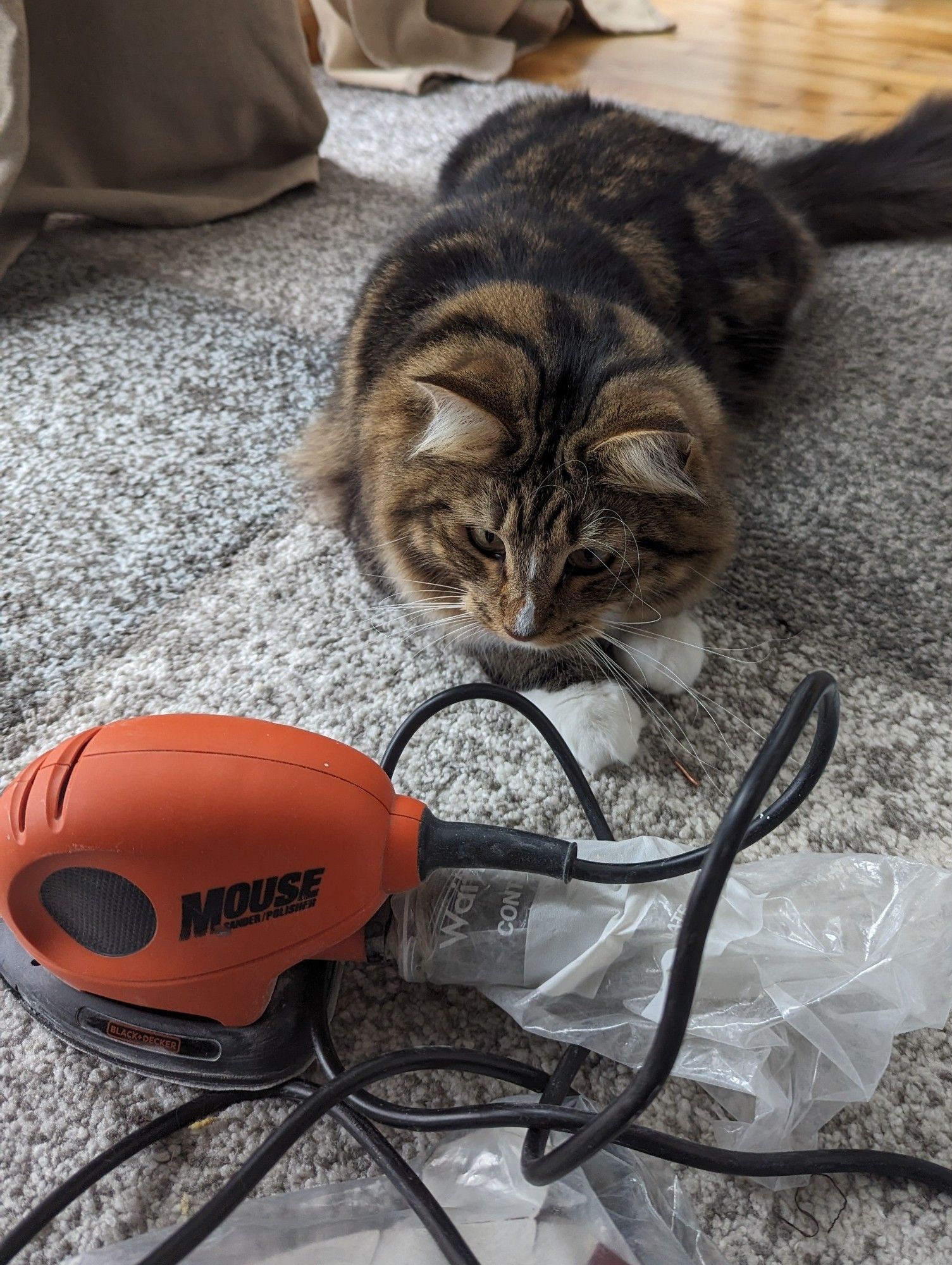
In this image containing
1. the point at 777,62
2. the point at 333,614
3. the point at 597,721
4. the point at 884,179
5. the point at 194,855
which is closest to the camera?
the point at 194,855

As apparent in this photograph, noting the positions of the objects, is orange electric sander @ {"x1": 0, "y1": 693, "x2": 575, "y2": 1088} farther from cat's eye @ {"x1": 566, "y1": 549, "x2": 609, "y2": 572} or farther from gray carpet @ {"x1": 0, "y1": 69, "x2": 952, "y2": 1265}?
cat's eye @ {"x1": 566, "y1": 549, "x2": 609, "y2": 572}

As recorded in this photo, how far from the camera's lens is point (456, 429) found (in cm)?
81

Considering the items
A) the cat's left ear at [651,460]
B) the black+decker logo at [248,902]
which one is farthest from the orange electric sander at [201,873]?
the cat's left ear at [651,460]

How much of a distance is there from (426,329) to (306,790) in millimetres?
557

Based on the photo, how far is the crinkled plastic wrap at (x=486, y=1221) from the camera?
0.60 metres

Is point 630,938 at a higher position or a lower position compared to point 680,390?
lower

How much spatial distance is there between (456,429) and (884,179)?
139cm

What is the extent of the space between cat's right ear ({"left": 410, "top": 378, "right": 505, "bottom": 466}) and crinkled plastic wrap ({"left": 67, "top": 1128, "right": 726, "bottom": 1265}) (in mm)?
580

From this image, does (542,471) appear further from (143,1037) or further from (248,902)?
(143,1037)

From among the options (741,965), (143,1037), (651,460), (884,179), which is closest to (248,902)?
(143,1037)

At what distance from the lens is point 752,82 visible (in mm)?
2604

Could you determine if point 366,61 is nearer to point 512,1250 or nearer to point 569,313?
point 569,313

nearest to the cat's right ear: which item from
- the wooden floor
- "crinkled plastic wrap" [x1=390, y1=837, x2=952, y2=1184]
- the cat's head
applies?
the cat's head

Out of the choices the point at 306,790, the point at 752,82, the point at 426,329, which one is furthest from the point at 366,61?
the point at 306,790
